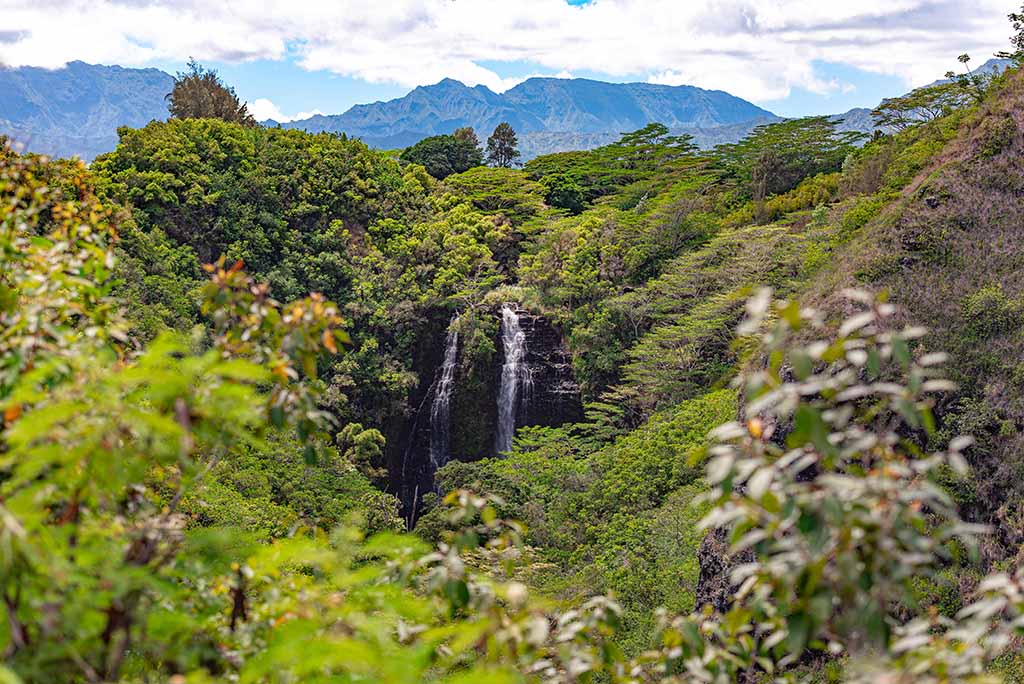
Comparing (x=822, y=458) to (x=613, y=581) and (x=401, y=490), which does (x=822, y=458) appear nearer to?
(x=613, y=581)

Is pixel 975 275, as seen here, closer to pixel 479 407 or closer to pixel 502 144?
pixel 479 407

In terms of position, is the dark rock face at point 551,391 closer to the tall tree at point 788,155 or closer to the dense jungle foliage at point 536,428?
the dense jungle foliage at point 536,428

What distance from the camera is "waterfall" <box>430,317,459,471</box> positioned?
20453 millimetres

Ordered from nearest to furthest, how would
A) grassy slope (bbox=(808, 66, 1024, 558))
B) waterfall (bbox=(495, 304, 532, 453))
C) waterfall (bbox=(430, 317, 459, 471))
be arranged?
grassy slope (bbox=(808, 66, 1024, 558)), waterfall (bbox=(495, 304, 532, 453)), waterfall (bbox=(430, 317, 459, 471))

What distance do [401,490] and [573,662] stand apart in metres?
19.0

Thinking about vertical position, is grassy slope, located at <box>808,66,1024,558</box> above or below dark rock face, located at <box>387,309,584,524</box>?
above

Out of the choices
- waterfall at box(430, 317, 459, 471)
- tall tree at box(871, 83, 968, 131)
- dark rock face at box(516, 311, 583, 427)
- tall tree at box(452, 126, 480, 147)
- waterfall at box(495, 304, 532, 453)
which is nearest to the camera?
dark rock face at box(516, 311, 583, 427)

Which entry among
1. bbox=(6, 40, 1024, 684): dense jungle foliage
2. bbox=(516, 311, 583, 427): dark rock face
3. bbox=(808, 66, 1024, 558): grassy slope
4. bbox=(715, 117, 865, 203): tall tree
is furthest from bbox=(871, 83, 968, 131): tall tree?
bbox=(516, 311, 583, 427): dark rock face

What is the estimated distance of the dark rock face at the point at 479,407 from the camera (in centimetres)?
1989

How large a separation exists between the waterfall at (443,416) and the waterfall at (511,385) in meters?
A: 1.44

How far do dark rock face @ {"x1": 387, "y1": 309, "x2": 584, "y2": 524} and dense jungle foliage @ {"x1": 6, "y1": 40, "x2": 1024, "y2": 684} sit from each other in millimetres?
388

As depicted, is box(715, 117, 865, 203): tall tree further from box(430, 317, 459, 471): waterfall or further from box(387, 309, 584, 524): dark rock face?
box(430, 317, 459, 471): waterfall

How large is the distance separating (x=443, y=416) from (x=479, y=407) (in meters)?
1.08

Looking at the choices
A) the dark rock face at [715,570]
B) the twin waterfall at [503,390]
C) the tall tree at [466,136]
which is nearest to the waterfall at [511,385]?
the twin waterfall at [503,390]
